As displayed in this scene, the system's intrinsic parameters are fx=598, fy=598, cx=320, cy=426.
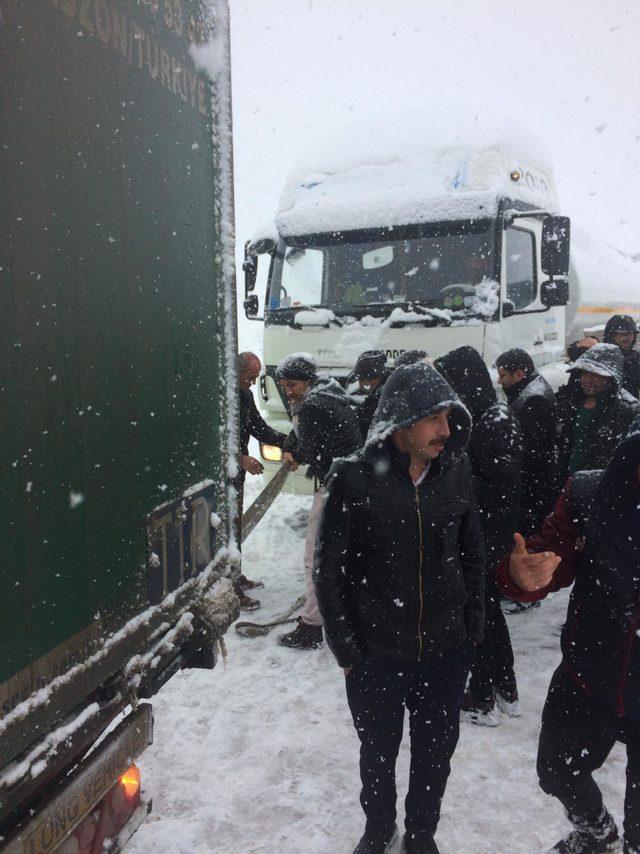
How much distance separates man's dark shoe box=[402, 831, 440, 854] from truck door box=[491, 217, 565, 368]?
3.81 m

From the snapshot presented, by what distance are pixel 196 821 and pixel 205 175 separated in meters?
2.65

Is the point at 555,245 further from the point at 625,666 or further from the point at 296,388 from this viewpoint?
the point at 625,666

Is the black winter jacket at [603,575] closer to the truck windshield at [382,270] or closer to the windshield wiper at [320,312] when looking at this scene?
the truck windshield at [382,270]

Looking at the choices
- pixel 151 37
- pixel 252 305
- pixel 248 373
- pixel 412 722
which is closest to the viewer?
pixel 151 37

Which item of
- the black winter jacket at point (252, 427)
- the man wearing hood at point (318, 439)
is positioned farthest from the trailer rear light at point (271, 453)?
the man wearing hood at point (318, 439)

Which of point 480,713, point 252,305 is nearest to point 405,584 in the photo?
point 480,713

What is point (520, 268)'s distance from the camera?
5.76m

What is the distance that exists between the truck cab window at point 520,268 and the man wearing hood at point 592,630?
3.87m

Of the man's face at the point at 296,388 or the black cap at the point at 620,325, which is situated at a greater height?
the black cap at the point at 620,325

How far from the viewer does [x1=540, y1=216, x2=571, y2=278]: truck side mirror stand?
554cm

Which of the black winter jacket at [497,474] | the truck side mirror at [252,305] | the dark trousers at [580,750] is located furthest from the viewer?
the truck side mirror at [252,305]

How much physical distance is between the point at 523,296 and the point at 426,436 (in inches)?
165

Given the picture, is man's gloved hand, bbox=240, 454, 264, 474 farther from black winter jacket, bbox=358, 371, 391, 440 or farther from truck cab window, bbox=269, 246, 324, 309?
truck cab window, bbox=269, 246, 324, 309

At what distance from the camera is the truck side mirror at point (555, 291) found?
5691 millimetres
